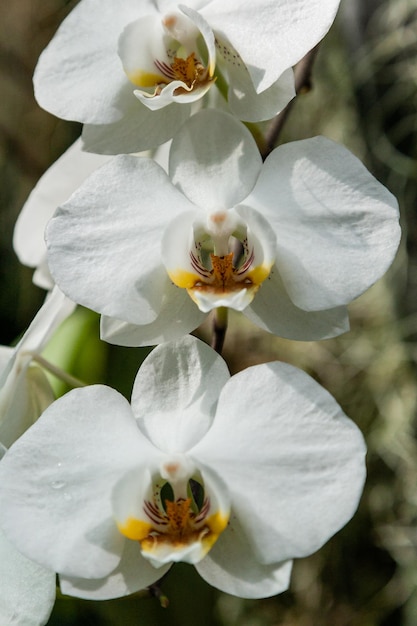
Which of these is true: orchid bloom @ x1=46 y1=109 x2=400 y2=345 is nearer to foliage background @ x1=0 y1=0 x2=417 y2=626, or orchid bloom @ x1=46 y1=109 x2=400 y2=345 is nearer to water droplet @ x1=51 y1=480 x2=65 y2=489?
water droplet @ x1=51 y1=480 x2=65 y2=489

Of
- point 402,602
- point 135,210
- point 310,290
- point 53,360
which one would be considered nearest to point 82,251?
point 135,210

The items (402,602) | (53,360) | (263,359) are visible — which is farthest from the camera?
(263,359)

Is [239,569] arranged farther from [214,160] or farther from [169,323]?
[214,160]

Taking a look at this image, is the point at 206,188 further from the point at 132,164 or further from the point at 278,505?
the point at 278,505

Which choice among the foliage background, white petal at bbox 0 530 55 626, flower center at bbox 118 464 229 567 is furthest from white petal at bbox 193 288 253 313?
the foliage background

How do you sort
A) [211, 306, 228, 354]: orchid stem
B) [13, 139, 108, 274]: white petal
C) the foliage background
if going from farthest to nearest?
1. the foliage background
2. [13, 139, 108, 274]: white petal
3. [211, 306, 228, 354]: orchid stem

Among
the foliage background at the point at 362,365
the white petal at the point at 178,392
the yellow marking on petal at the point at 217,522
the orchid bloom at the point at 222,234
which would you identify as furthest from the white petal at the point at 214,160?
the foliage background at the point at 362,365
